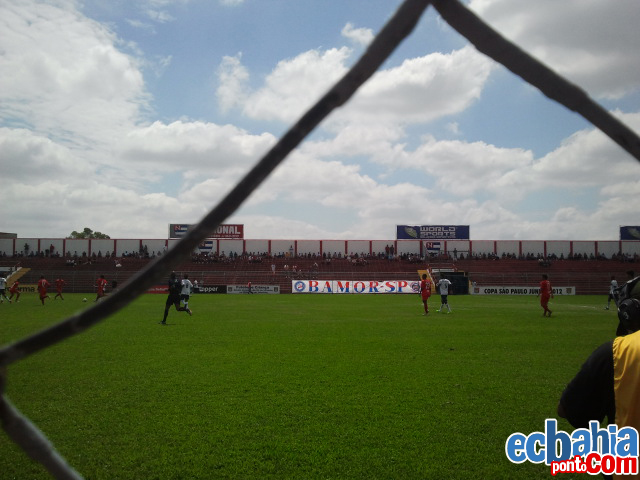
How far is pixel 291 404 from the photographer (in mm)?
5984

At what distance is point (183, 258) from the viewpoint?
0.98 m

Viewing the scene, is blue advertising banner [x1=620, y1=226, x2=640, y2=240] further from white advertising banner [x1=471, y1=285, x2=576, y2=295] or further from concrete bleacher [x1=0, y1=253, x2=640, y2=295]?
white advertising banner [x1=471, y1=285, x2=576, y2=295]

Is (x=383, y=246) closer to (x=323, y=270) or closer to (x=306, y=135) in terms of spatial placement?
(x=323, y=270)

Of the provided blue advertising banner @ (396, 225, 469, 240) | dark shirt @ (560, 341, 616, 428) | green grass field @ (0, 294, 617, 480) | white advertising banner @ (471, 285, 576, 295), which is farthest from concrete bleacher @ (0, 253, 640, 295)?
dark shirt @ (560, 341, 616, 428)

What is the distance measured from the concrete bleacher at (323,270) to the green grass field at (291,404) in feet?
115

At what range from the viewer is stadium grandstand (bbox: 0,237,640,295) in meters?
46.6

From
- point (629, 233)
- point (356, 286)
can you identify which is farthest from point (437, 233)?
point (629, 233)

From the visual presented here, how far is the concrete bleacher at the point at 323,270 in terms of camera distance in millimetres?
46094

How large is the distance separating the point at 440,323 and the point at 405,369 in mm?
8315

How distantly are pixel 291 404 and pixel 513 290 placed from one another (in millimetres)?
40583

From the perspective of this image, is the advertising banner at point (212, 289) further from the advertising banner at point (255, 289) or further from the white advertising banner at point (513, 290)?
the white advertising banner at point (513, 290)

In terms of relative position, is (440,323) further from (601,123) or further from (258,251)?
(258,251)

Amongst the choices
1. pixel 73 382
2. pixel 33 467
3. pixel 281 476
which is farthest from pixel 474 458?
pixel 73 382

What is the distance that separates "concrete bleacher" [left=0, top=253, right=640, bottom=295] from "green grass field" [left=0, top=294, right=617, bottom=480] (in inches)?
1378
